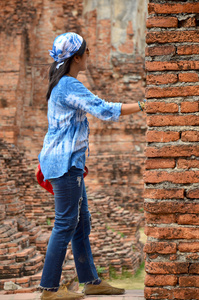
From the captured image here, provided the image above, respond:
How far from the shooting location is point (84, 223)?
2809 millimetres

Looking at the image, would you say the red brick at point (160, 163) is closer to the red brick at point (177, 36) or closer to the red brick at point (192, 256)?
the red brick at point (192, 256)

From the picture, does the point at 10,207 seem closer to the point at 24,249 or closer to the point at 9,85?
the point at 24,249

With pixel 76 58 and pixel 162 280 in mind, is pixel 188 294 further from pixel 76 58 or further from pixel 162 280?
pixel 76 58

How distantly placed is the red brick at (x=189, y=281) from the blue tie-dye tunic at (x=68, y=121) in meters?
0.84

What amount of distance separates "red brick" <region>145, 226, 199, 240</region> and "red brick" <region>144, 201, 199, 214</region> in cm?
9

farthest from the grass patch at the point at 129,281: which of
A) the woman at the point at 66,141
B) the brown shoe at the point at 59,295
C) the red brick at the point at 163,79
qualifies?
the red brick at the point at 163,79

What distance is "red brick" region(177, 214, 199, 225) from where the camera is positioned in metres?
2.47

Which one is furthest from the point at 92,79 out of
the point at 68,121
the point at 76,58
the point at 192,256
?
the point at 192,256

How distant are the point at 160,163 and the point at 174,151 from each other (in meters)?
0.10

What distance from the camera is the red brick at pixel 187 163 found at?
8.19 feet

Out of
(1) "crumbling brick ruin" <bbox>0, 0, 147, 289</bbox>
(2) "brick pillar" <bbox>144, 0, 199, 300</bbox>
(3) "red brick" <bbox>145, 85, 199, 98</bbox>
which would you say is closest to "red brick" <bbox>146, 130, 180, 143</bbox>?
(2) "brick pillar" <bbox>144, 0, 199, 300</bbox>

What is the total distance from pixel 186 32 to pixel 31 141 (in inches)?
470

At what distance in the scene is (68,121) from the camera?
262cm

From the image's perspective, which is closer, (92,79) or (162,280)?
(162,280)
